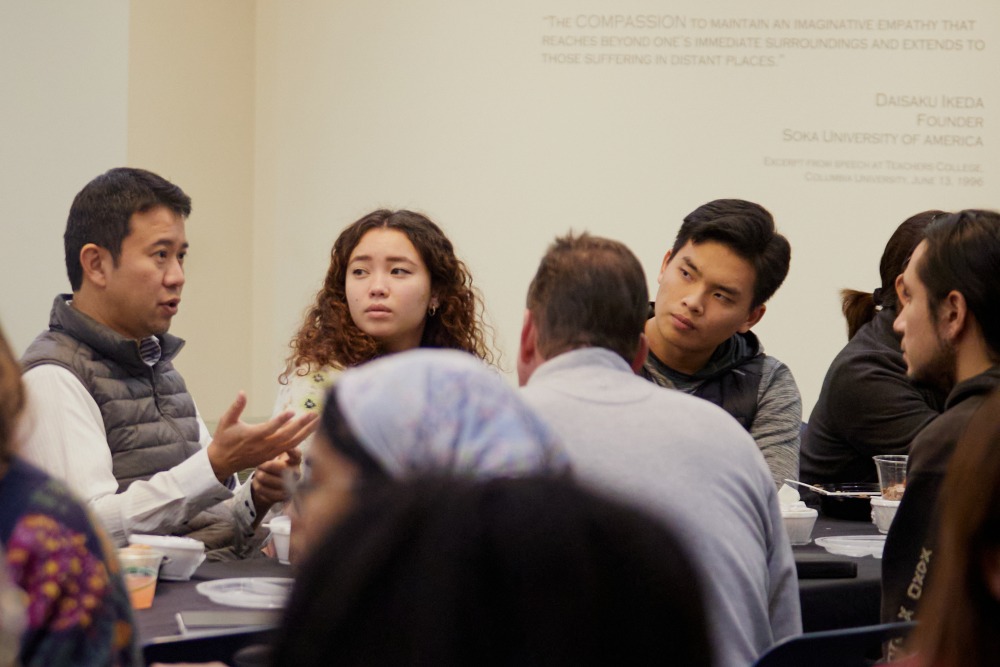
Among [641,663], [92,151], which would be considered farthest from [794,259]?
[641,663]

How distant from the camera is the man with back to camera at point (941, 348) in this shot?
6.75 ft

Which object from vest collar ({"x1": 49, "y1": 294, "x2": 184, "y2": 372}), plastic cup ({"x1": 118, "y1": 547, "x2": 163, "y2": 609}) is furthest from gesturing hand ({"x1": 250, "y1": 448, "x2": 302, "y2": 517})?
plastic cup ({"x1": 118, "y1": 547, "x2": 163, "y2": 609})

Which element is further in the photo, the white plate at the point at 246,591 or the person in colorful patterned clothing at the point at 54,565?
the white plate at the point at 246,591

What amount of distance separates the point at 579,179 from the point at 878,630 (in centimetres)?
378

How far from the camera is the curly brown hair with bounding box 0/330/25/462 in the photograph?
105cm

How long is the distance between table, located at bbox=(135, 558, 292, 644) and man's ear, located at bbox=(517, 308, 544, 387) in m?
0.50

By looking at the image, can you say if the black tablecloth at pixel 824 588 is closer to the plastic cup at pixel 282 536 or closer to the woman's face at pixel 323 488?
the plastic cup at pixel 282 536

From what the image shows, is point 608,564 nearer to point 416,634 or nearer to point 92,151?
point 416,634

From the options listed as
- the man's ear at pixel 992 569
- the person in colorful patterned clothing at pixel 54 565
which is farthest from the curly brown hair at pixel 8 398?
the man's ear at pixel 992 569

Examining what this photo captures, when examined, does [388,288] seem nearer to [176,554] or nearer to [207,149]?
[176,554]

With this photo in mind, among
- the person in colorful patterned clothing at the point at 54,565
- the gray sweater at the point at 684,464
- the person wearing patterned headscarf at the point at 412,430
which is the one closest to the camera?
the person wearing patterned headscarf at the point at 412,430

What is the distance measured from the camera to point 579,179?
5.24 m

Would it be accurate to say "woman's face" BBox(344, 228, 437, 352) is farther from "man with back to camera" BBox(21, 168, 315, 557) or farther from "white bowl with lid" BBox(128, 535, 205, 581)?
"white bowl with lid" BBox(128, 535, 205, 581)

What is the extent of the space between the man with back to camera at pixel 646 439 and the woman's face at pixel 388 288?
1.26 meters
